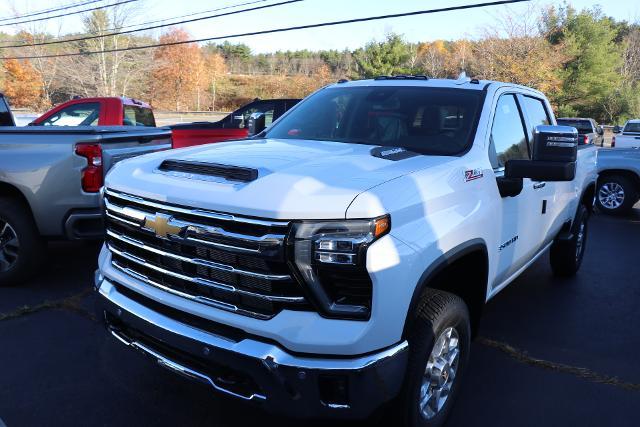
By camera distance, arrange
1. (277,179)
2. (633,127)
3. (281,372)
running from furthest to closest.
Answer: (633,127) < (277,179) < (281,372)

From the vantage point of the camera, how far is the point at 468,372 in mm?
3492

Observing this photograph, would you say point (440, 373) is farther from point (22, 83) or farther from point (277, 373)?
point (22, 83)

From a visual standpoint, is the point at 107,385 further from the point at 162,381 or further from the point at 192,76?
the point at 192,76

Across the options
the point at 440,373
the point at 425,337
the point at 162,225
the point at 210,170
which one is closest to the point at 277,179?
the point at 210,170

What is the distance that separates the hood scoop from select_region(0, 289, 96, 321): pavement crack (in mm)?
2101

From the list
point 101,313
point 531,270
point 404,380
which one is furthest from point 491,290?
point 531,270

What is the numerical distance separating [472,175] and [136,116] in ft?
28.1

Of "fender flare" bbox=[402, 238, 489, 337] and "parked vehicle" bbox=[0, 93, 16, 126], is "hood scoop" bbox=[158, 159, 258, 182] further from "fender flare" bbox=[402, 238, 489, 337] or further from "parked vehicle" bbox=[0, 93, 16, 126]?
"parked vehicle" bbox=[0, 93, 16, 126]

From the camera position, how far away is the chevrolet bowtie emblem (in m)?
2.36

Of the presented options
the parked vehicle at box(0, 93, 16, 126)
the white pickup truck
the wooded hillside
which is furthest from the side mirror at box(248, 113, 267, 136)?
the wooded hillside

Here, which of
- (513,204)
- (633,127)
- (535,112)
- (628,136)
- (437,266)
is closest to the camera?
(437,266)

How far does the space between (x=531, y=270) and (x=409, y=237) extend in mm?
4220

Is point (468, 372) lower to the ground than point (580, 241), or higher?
lower

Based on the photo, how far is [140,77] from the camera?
40000mm
